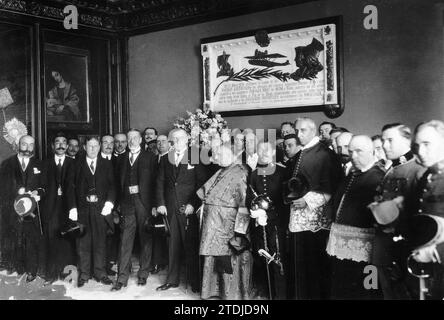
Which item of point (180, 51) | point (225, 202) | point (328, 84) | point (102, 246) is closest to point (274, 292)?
point (225, 202)

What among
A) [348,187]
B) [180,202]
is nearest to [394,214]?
[348,187]

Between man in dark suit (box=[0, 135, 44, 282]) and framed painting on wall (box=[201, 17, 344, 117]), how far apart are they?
2.63 metres

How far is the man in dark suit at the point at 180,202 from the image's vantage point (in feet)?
16.5

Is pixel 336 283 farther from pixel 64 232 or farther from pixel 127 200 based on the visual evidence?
pixel 64 232

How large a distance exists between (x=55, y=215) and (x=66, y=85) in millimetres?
2598

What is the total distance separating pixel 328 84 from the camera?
19.6ft

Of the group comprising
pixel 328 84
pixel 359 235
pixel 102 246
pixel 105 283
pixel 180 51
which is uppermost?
pixel 180 51

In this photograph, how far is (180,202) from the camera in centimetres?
506

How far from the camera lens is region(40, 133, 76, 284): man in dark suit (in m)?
5.59

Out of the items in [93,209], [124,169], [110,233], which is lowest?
[110,233]

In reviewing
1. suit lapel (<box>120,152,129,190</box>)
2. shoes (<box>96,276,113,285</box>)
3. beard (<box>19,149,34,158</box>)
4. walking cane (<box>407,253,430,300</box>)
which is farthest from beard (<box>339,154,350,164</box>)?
beard (<box>19,149,34,158</box>)

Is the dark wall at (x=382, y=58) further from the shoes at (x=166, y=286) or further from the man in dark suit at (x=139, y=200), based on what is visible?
the shoes at (x=166, y=286)

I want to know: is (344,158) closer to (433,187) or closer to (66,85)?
(433,187)
